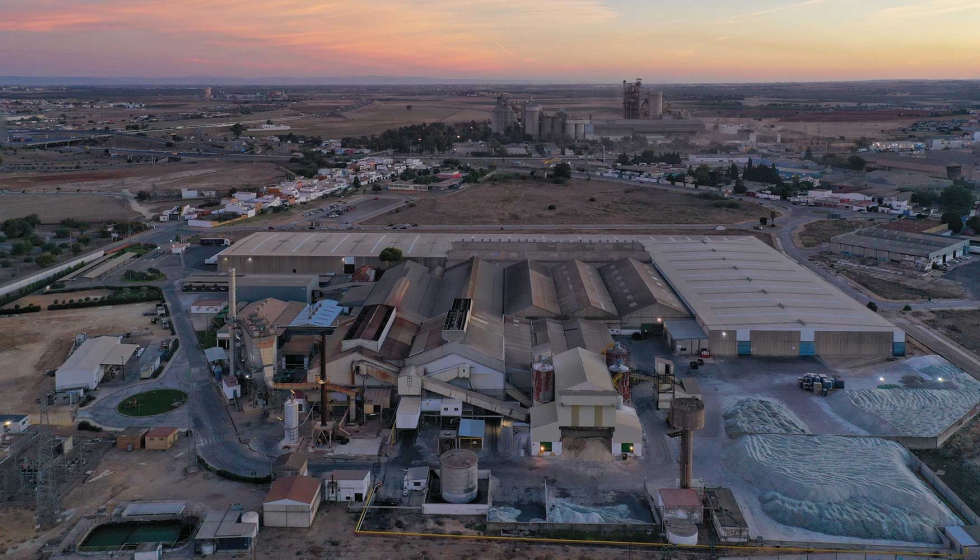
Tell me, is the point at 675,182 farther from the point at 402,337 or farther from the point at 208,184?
the point at 402,337

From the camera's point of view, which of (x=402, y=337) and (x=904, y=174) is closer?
(x=402, y=337)

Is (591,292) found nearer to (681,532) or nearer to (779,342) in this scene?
(779,342)

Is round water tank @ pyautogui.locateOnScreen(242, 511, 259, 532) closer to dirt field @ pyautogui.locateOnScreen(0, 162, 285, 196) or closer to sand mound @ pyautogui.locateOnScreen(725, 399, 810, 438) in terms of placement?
sand mound @ pyautogui.locateOnScreen(725, 399, 810, 438)

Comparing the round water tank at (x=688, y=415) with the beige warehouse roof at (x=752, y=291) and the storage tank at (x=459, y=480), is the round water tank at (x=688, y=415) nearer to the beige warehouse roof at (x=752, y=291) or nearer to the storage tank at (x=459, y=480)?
the storage tank at (x=459, y=480)

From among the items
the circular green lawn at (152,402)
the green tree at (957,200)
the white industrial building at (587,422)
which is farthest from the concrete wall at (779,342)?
the green tree at (957,200)

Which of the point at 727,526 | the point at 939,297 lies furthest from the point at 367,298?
the point at 939,297

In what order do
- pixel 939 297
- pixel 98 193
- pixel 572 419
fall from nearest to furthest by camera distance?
pixel 572 419, pixel 939 297, pixel 98 193

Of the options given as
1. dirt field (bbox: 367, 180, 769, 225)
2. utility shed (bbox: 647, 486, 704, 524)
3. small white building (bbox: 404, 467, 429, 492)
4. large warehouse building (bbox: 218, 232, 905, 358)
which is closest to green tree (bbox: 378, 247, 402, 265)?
large warehouse building (bbox: 218, 232, 905, 358)
